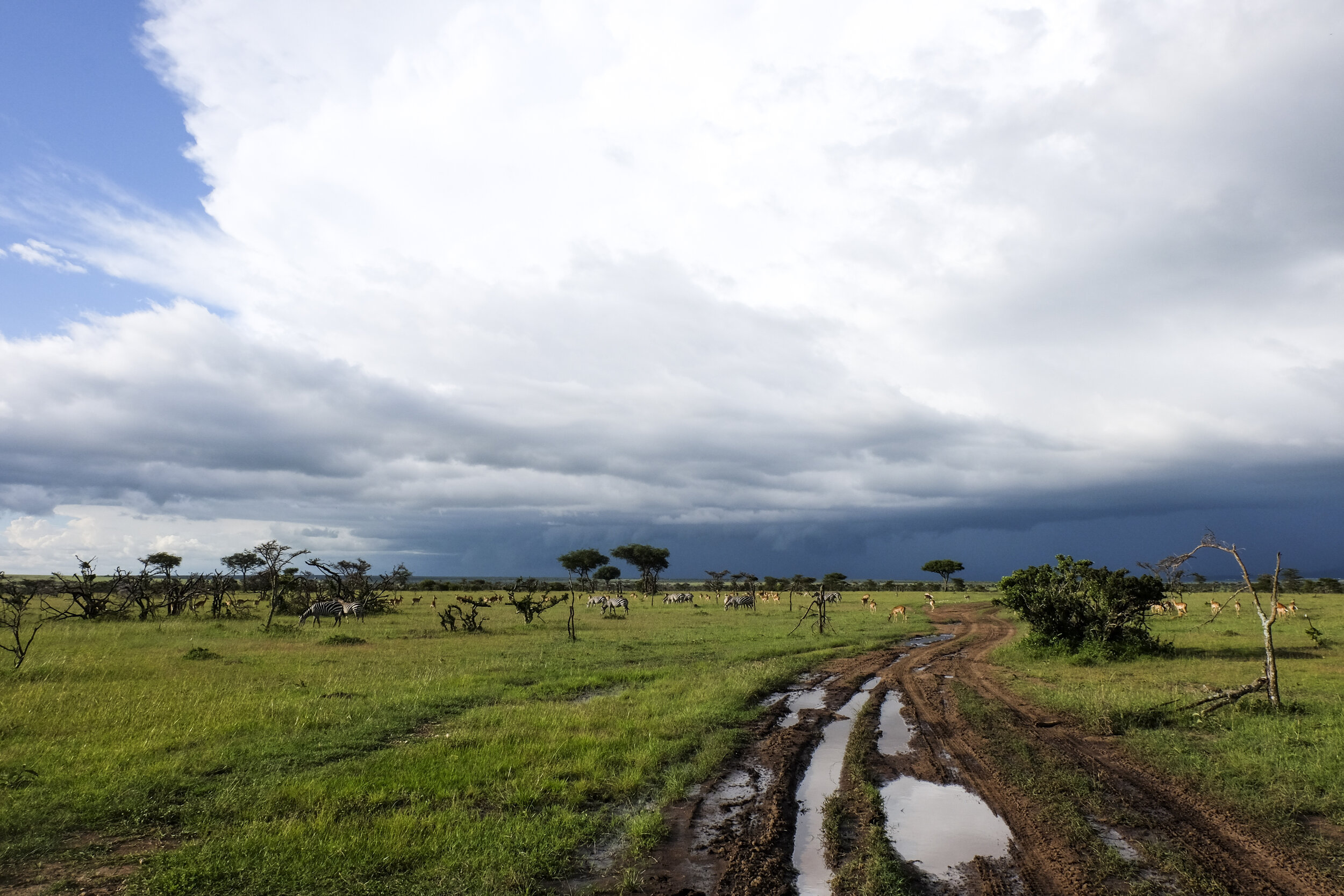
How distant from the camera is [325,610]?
131 ft

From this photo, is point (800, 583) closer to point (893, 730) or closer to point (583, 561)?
point (583, 561)

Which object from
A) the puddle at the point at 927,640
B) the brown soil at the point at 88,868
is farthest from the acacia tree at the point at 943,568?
the brown soil at the point at 88,868

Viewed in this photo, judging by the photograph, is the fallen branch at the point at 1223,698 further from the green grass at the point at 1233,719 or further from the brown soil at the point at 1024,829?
the brown soil at the point at 1024,829

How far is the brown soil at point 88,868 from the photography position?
734cm

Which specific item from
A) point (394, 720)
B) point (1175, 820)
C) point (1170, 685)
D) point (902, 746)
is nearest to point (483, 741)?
point (394, 720)

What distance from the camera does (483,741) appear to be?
1321 centimetres

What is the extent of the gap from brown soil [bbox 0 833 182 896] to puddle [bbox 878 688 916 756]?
11.5 m

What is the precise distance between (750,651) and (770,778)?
1539 cm

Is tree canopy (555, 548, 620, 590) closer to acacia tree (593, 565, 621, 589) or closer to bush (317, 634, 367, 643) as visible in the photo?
acacia tree (593, 565, 621, 589)

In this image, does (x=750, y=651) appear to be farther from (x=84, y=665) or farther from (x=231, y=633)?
(x=231, y=633)

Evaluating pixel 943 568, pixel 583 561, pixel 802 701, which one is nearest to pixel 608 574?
pixel 583 561

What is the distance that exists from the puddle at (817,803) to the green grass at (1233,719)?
534 centimetres

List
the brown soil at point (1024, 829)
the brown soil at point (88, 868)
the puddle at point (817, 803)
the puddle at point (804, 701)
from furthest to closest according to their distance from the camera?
the puddle at point (804, 701) → the puddle at point (817, 803) → the brown soil at point (1024, 829) → the brown soil at point (88, 868)

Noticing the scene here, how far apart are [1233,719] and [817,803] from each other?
10290mm
